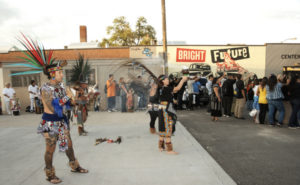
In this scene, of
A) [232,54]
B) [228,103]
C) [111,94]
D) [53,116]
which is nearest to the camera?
[53,116]

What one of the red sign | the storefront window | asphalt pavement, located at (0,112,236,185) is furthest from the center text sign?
the storefront window

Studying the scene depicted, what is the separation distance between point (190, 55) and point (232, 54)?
359 cm

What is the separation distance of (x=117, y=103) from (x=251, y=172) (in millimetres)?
8294

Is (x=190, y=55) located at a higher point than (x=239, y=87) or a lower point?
higher

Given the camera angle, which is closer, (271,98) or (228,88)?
(271,98)

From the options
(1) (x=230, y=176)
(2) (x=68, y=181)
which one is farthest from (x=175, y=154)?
(2) (x=68, y=181)

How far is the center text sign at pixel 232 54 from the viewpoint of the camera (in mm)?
16797

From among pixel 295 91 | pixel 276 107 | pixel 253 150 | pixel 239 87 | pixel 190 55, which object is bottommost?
pixel 253 150

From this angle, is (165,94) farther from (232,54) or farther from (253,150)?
(232,54)

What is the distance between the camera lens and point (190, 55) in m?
16.4

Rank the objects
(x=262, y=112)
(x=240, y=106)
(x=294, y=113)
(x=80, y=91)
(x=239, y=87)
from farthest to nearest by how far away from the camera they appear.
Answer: (x=240, y=106), (x=239, y=87), (x=262, y=112), (x=294, y=113), (x=80, y=91)

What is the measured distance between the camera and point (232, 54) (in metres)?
17.1

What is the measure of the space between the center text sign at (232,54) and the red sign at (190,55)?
36.4 inches

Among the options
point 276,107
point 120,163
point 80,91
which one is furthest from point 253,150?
point 80,91
